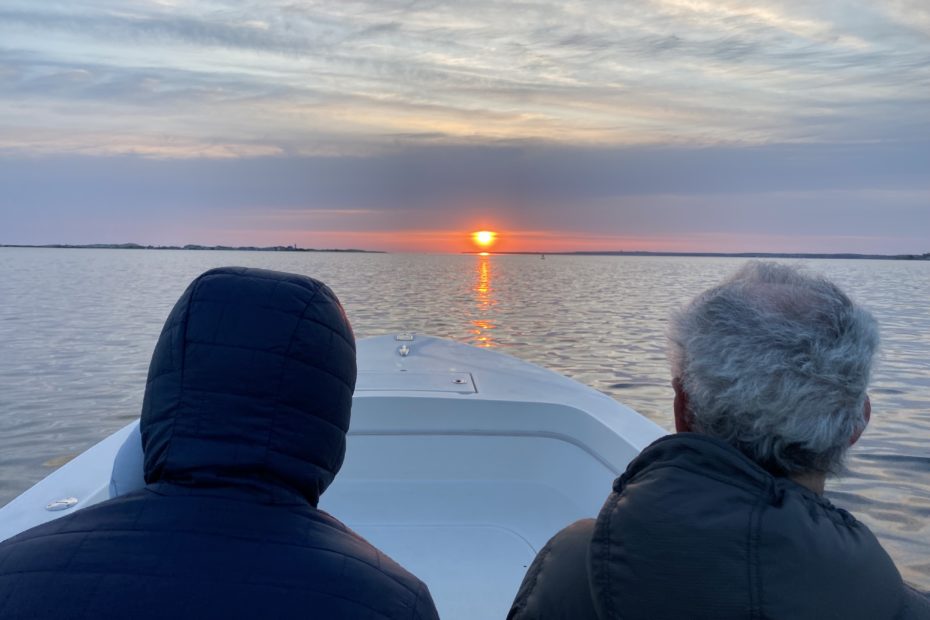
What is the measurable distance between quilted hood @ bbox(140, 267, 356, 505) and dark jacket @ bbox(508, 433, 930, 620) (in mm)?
444

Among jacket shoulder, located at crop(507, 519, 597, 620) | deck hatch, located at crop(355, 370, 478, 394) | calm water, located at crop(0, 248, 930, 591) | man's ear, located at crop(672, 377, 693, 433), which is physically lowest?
calm water, located at crop(0, 248, 930, 591)

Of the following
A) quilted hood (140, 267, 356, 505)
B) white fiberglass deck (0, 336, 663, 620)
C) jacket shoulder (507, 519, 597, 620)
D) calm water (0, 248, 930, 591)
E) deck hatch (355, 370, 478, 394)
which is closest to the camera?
quilted hood (140, 267, 356, 505)

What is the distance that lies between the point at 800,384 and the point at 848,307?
0.52 feet

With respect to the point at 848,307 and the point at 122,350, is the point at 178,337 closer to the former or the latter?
the point at 848,307

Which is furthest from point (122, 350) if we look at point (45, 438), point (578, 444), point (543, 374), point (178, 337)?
point (178, 337)

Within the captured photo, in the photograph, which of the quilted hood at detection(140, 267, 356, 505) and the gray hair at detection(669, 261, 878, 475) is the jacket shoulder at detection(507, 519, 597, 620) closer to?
the gray hair at detection(669, 261, 878, 475)

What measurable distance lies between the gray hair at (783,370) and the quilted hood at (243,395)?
588mm

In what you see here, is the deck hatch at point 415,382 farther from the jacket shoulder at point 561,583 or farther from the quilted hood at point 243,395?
the quilted hood at point 243,395

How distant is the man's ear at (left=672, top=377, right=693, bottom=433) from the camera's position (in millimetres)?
1213

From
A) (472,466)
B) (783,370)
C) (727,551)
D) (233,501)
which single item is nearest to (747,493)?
(727,551)

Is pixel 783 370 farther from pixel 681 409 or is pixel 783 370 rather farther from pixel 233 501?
pixel 233 501

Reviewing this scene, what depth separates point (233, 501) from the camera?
3.37ft

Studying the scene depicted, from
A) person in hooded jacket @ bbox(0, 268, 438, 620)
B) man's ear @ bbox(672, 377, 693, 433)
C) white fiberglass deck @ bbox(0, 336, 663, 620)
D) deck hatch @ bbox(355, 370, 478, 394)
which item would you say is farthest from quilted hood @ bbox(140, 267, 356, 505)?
deck hatch @ bbox(355, 370, 478, 394)

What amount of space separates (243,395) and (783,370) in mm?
785
